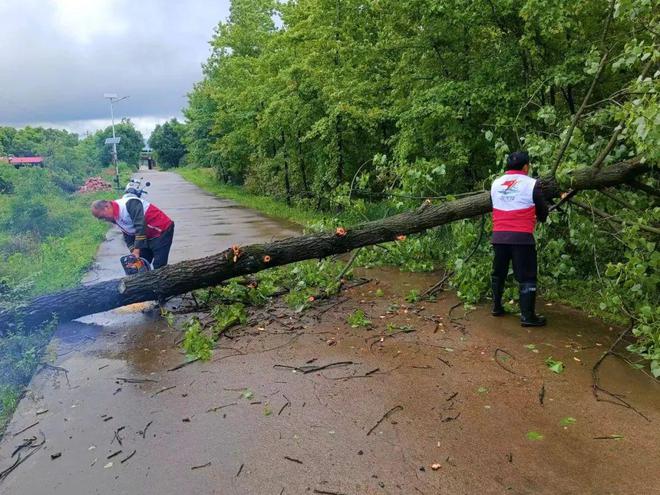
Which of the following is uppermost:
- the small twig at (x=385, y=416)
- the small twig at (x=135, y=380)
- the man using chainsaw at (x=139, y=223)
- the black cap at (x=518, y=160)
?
the black cap at (x=518, y=160)

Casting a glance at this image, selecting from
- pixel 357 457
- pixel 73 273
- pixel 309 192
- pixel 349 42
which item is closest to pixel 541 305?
pixel 357 457

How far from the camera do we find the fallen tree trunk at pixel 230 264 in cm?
555

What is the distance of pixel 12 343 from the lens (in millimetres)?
5070

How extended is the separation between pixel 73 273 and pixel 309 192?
9443mm

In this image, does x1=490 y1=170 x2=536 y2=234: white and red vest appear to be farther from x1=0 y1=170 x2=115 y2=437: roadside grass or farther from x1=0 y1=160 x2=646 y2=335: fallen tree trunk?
x1=0 y1=170 x2=115 y2=437: roadside grass

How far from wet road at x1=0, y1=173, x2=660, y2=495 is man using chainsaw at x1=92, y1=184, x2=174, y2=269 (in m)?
1.23

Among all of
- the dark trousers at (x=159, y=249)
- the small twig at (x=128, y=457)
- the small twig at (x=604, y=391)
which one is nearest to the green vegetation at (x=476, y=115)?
the small twig at (x=604, y=391)

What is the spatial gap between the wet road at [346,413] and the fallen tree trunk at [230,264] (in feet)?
1.17

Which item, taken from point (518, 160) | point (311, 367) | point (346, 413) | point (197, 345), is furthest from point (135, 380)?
point (518, 160)

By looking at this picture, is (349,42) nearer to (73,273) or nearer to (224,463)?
(73,273)

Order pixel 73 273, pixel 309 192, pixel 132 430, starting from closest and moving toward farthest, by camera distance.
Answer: pixel 132 430
pixel 73 273
pixel 309 192

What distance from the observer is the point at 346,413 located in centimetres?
372

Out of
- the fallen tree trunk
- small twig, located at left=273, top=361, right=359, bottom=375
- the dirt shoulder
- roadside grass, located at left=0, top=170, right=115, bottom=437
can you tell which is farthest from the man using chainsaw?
small twig, located at left=273, top=361, right=359, bottom=375

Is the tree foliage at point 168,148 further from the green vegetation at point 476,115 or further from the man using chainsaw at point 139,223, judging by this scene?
the man using chainsaw at point 139,223
